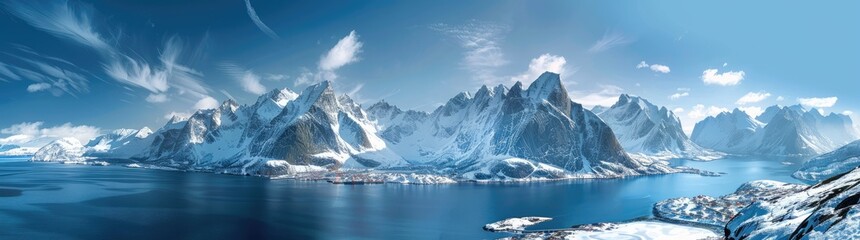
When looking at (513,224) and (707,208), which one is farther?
(707,208)

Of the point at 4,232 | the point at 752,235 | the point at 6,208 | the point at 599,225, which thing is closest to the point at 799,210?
the point at 752,235

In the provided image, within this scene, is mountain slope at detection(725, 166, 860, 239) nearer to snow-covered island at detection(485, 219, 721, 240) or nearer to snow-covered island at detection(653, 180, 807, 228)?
snow-covered island at detection(485, 219, 721, 240)

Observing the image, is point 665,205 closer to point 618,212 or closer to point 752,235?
point 618,212

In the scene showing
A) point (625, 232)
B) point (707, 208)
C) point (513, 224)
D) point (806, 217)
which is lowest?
point (625, 232)

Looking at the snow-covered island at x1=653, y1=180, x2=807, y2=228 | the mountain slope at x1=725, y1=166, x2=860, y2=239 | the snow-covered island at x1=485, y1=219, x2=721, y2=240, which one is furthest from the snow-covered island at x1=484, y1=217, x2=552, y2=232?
the mountain slope at x1=725, y1=166, x2=860, y2=239

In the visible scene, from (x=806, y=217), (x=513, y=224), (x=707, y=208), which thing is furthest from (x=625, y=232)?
(x=806, y=217)

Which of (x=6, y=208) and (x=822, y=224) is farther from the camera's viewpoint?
(x=6, y=208)

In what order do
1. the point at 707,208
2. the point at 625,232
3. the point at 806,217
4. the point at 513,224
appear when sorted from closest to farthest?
the point at 806,217 < the point at 625,232 < the point at 513,224 < the point at 707,208

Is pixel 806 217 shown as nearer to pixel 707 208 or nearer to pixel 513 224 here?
pixel 513 224

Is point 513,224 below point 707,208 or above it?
below

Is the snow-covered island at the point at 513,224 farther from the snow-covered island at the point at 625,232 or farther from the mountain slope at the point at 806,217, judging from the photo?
the mountain slope at the point at 806,217

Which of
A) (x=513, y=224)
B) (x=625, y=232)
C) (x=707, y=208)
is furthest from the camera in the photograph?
(x=707, y=208)
